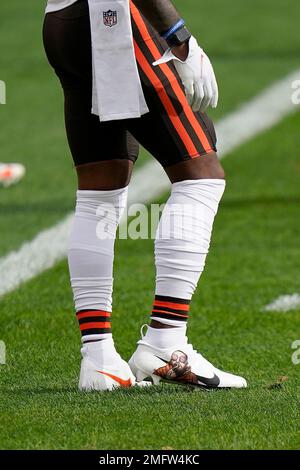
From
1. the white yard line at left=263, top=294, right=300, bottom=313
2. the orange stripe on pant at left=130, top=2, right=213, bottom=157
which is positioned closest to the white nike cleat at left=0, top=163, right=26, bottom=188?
the white yard line at left=263, top=294, right=300, bottom=313

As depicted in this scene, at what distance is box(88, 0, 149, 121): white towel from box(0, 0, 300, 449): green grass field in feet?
2.84

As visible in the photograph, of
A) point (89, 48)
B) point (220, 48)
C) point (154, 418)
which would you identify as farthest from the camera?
point (220, 48)

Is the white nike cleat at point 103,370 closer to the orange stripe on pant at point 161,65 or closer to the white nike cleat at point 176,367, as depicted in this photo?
the white nike cleat at point 176,367

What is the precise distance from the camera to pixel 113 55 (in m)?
4.05

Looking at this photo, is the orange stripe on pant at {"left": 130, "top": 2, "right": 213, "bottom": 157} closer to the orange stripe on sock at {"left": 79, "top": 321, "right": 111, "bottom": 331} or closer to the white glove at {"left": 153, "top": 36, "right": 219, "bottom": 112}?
Result: the white glove at {"left": 153, "top": 36, "right": 219, "bottom": 112}

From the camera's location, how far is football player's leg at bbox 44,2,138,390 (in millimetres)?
4246

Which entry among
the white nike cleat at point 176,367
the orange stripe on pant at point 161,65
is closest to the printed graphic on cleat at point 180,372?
the white nike cleat at point 176,367

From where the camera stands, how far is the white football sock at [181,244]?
4148 millimetres

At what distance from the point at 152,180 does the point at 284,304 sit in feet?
11.5

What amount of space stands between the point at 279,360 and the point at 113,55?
141cm

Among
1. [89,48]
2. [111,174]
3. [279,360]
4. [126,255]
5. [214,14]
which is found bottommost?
[279,360]

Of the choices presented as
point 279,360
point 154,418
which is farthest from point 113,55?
point 279,360
